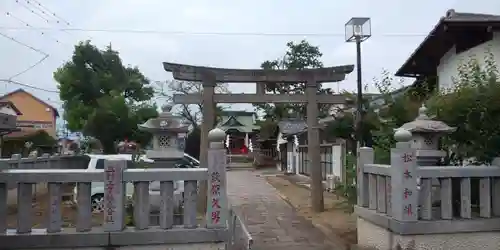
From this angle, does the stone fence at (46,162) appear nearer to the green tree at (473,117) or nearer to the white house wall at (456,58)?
the green tree at (473,117)

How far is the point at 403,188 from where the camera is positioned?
6746mm

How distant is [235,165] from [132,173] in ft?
123

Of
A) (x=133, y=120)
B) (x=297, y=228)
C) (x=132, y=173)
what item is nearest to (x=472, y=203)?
(x=297, y=228)

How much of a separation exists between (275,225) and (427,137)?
5029mm

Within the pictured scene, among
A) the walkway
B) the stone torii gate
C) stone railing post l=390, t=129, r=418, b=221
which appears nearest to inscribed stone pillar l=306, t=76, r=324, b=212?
the stone torii gate

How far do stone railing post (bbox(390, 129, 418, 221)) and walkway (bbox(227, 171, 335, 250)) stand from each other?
2174 millimetres

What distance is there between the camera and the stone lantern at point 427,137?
7.53 metres

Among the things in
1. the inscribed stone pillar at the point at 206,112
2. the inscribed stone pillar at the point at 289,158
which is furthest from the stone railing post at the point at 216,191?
the inscribed stone pillar at the point at 289,158

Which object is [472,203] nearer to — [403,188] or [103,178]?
[403,188]

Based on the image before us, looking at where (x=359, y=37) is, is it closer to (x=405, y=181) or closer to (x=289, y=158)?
(x=405, y=181)

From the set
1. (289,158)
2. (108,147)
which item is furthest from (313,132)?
(289,158)

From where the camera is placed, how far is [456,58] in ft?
40.7

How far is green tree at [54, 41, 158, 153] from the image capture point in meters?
30.5

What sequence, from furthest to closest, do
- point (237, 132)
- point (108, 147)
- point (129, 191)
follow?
1. point (237, 132)
2. point (108, 147)
3. point (129, 191)
